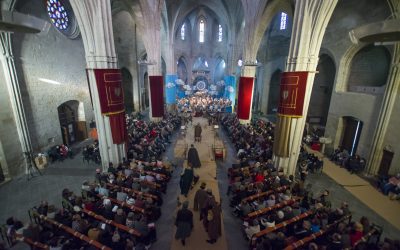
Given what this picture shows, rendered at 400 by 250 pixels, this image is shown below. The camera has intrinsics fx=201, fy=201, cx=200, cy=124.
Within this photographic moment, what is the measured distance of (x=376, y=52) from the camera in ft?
40.1

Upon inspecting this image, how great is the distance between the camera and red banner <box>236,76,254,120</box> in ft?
55.4

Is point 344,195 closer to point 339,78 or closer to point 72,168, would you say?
point 339,78

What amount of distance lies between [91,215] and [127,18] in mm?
22918

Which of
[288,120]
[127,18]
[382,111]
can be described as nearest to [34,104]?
[288,120]

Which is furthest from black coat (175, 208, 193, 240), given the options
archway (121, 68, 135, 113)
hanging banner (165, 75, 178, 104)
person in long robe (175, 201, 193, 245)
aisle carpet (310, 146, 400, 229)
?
archway (121, 68, 135, 113)

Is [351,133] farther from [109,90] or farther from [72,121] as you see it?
[72,121]

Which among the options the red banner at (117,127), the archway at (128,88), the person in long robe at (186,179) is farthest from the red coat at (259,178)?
the archway at (128,88)

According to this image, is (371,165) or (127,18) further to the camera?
(127,18)

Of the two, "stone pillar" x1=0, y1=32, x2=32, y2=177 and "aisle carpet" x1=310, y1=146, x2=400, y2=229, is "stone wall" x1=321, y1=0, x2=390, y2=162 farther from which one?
"stone pillar" x1=0, y1=32, x2=32, y2=177

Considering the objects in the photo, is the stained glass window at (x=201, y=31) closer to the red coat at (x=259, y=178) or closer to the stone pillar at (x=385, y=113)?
the stone pillar at (x=385, y=113)

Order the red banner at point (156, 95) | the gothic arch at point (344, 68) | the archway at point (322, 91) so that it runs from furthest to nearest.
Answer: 1. the red banner at point (156, 95)
2. the archway at point (322, 91)
3. the gothic arch at point (344, 68)

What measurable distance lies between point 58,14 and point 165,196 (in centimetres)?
1381

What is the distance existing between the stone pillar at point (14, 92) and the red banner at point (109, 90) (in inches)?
173

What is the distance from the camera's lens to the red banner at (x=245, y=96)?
1688 centimetres
